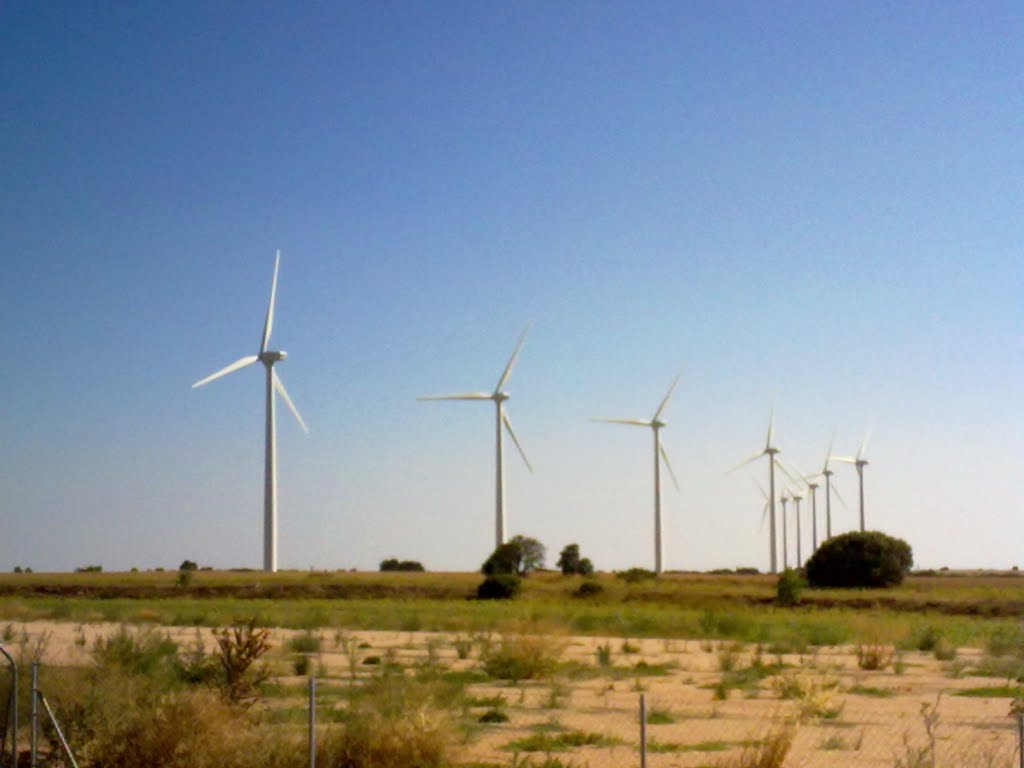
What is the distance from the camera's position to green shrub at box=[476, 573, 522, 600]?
83.5 meters

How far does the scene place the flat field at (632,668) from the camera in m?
23.2

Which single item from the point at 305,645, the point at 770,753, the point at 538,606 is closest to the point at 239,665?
the point at 770,753

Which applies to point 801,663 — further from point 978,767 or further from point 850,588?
point 850,588

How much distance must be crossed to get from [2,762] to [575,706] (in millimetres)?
13630

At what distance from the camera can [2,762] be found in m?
19.9

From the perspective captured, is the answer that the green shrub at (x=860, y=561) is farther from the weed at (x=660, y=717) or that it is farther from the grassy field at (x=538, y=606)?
the weed at (x=660, y=717)

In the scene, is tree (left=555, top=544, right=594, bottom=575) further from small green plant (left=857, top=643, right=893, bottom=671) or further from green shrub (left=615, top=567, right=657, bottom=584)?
small green plant (left=857, top=643, right=893, bottom=671)

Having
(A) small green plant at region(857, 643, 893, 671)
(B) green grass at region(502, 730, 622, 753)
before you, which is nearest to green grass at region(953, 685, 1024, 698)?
(A) small green plant at region(857, 643, 893, 671)

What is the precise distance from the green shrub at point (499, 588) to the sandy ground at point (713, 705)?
118 feet

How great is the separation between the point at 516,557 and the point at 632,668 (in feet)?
216

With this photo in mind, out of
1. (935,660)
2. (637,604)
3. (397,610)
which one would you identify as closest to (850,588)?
(637,604)

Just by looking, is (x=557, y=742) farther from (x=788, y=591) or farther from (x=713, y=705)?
(x=788, y=591)

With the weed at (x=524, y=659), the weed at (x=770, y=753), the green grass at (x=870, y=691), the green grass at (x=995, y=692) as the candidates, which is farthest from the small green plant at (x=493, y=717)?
the green grass at (x=995, y=692)

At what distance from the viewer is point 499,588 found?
83938 millimetres
